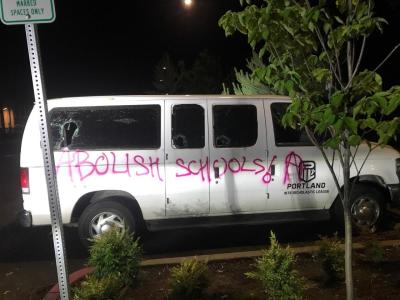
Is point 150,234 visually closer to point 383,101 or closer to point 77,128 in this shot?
point 77,128

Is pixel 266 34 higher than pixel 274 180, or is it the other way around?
pixel 266 34

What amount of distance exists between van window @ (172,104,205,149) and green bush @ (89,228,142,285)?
1851 millimetres

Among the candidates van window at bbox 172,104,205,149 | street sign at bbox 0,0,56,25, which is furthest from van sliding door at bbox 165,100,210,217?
street sign at bbox 0,0,56,25

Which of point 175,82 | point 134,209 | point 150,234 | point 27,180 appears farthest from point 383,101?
point 175,82

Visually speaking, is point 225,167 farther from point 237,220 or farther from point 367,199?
point 367,199

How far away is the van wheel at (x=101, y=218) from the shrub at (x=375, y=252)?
110 inches

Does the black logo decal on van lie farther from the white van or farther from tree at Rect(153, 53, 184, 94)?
tree at Rect(153, 53, 184, 94)

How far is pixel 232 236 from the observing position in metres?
6.99

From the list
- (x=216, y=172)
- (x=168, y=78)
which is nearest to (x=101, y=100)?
(x=216, y=172)

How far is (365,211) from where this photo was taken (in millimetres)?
6609

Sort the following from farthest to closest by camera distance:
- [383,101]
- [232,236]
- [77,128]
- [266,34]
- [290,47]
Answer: [232,236] < [77,128] < [290,47] < [266,34] < [383,101]

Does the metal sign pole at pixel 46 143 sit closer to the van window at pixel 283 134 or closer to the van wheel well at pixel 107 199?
the van wheel well at pixel 107 199

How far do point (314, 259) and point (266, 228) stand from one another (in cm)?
217

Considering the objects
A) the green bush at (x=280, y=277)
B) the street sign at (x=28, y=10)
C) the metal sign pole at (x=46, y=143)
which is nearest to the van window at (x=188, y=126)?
the green bush at (x=280, y=277)
